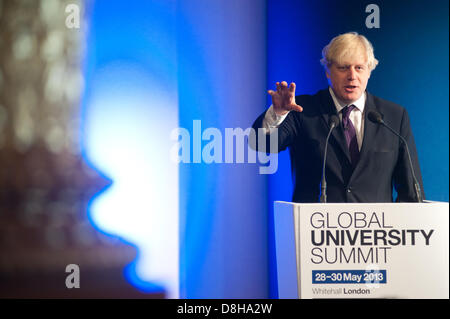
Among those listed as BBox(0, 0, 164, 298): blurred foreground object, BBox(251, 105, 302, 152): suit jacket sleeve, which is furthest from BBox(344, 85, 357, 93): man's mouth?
BBox(0, 0, 164, 298): blurred foreground object

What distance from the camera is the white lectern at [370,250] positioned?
6.07 ft

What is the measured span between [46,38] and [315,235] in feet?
7.46

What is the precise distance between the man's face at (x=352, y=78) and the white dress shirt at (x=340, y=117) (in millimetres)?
35

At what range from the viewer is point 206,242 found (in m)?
2.97

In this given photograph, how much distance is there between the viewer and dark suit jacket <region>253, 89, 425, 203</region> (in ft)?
7.93

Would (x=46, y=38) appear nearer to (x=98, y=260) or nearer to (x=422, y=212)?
(x=98, y=260)

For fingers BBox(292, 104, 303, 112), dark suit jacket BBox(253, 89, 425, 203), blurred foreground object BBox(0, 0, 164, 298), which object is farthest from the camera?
blurred foreground object BBox(0, 0, 164, 298)

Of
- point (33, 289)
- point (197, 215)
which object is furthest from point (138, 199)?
point (33, 289)

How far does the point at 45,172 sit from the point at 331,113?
190 centimetres

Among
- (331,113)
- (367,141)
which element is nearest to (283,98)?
(331,113)

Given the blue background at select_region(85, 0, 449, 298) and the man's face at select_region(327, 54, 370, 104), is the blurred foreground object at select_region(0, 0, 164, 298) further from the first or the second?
the man's face at select_region(327, 54, 370, 104)

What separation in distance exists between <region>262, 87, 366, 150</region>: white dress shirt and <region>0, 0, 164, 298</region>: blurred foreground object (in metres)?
1.16

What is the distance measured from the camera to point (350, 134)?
8.27 ft

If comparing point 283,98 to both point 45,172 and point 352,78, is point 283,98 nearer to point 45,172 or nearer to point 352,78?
point 352,78
